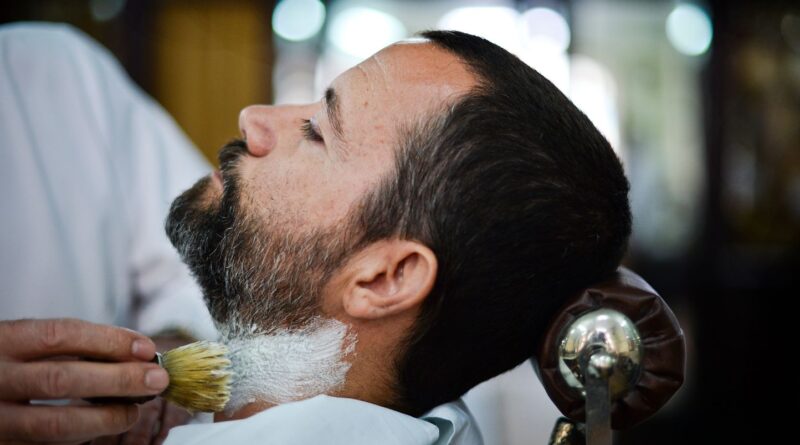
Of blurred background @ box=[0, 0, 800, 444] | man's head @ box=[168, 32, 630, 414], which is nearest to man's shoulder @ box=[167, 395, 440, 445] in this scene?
man's head @ box=[168, 32, 630, 414]

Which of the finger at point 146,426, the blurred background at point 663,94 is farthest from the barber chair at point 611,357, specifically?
the blurred background at point 663,94

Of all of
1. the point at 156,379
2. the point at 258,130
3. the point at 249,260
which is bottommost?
the point at 156,379

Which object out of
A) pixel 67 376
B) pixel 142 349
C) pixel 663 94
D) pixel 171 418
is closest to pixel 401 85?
pixel 142 349

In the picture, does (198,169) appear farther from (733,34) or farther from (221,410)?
(733,34)

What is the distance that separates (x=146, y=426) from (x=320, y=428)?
21.2 inches

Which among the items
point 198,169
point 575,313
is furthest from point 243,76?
point 575,313

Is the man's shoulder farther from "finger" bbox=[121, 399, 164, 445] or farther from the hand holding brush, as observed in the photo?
"finger" bbox=[121, 399, 164, 445]

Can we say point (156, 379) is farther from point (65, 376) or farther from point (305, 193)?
point (305, 193)

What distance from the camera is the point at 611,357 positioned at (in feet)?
3.87

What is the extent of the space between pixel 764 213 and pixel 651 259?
868 millimetres

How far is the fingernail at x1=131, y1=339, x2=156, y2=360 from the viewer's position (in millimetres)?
1147

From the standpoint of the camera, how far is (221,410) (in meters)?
1.37

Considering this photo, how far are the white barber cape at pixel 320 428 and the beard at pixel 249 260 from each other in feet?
0.55

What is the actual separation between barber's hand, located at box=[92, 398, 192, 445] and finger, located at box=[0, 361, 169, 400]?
A: 1.39ft
